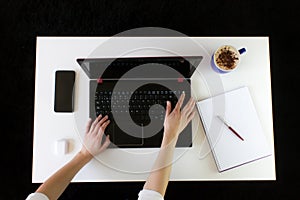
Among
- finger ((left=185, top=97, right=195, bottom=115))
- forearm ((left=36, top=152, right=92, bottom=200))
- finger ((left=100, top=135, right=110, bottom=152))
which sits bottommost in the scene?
forearm ((left=36, top=152, right=92, bottom=200))

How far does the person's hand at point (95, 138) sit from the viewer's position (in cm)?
92

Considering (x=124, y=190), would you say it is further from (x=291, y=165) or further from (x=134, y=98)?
(x=291, y=165)

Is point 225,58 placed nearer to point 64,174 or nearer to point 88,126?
point 88,126

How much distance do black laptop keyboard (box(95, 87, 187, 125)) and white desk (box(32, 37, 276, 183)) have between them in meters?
0.06

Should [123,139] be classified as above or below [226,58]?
below

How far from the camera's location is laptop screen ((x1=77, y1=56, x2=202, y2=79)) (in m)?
0.92

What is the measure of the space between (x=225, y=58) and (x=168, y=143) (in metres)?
0.31

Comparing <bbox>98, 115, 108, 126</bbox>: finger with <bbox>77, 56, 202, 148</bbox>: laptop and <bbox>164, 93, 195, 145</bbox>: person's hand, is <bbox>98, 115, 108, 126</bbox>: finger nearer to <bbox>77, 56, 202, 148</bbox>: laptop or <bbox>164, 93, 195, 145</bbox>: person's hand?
<bbox>77, 56, 202, 148</bbox>: laptop

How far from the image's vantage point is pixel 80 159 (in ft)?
2.99

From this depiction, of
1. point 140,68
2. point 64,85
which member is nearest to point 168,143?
point 140,68

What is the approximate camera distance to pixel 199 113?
946 mm

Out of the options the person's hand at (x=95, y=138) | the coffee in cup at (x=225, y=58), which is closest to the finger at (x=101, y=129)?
the person's hand at (x=95, y=138)

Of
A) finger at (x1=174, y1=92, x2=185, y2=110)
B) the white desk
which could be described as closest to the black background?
the white desk

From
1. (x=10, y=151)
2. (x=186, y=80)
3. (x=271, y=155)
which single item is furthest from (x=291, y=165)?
(x=10, y=151)
